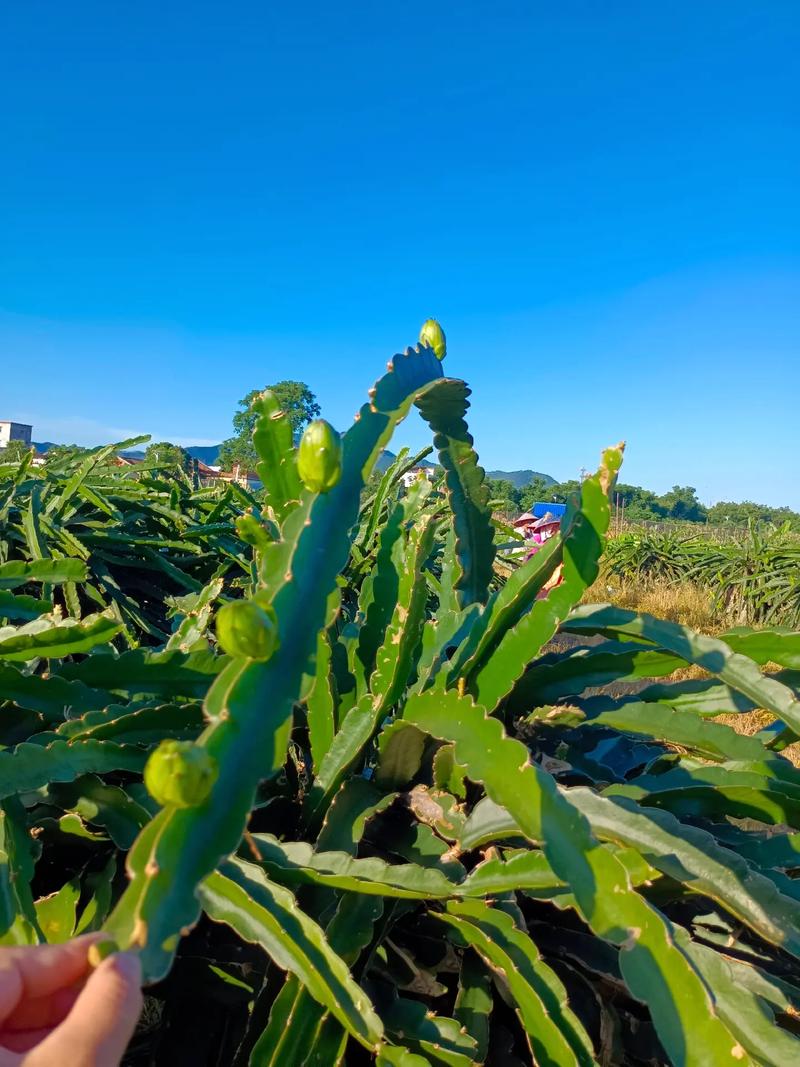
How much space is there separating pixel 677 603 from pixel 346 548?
8999 mm

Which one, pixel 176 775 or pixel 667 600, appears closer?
pixel 176 775

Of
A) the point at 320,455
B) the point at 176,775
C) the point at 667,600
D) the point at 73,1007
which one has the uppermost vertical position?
the point at 667,600

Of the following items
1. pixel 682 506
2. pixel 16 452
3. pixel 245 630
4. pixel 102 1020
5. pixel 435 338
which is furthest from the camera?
pixel 682 506

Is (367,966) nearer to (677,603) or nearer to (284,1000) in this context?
(284,1000)

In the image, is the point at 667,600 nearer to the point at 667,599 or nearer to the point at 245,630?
the point at 667,599

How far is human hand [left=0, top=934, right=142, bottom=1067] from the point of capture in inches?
19.7

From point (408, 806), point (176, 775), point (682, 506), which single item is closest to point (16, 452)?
point (408, 806)

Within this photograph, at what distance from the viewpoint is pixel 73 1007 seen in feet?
1.75

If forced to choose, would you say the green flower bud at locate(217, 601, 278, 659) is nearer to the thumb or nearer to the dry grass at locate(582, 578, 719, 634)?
the thumb

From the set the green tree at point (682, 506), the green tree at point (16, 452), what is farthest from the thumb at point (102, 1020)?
the green tree at point (682, 506)

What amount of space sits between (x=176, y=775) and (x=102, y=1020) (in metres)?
0.16

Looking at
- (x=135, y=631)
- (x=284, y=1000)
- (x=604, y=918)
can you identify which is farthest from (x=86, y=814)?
(x=135, y=631)

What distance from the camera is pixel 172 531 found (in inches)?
108

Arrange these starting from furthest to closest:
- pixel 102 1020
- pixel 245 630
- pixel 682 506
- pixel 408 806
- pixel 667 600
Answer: pixel 682 506 < pixel 667 600 < pixel 408 806 < pixel 245 630 < pixel 102 1020
